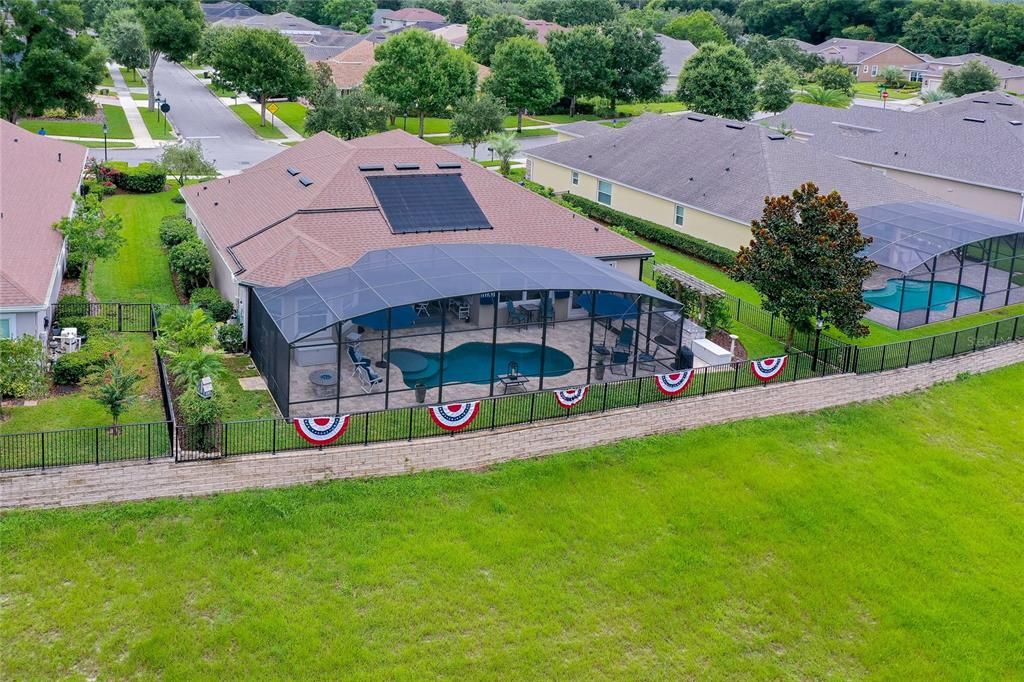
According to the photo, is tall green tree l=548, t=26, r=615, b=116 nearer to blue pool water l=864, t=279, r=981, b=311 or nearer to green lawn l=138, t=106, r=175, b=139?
green lawn l=138, t=106, r=175, b=139

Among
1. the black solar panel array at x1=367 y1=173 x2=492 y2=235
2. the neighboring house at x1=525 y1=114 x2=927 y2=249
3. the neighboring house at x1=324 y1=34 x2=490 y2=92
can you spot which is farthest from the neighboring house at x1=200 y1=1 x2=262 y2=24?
the black solar panel array at x1=367 y1=173 x2=492 y2=235

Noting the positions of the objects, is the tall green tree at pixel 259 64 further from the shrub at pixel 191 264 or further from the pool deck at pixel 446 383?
the pool deck at pixel 446 383

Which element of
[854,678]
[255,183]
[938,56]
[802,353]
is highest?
[938,56]

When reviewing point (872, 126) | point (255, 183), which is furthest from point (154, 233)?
point (872, 126)

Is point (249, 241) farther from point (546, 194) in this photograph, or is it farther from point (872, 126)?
point (872, 126)

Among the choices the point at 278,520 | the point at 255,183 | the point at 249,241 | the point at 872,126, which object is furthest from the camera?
the point at 872,126

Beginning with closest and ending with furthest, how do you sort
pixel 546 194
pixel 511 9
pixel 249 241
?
pixel 249 241
pixel 546 194
pixel 511 9

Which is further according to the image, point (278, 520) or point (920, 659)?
point (278, 520)

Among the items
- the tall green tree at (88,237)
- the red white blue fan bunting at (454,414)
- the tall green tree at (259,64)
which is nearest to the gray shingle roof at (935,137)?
the tall green tree at (259,64)
